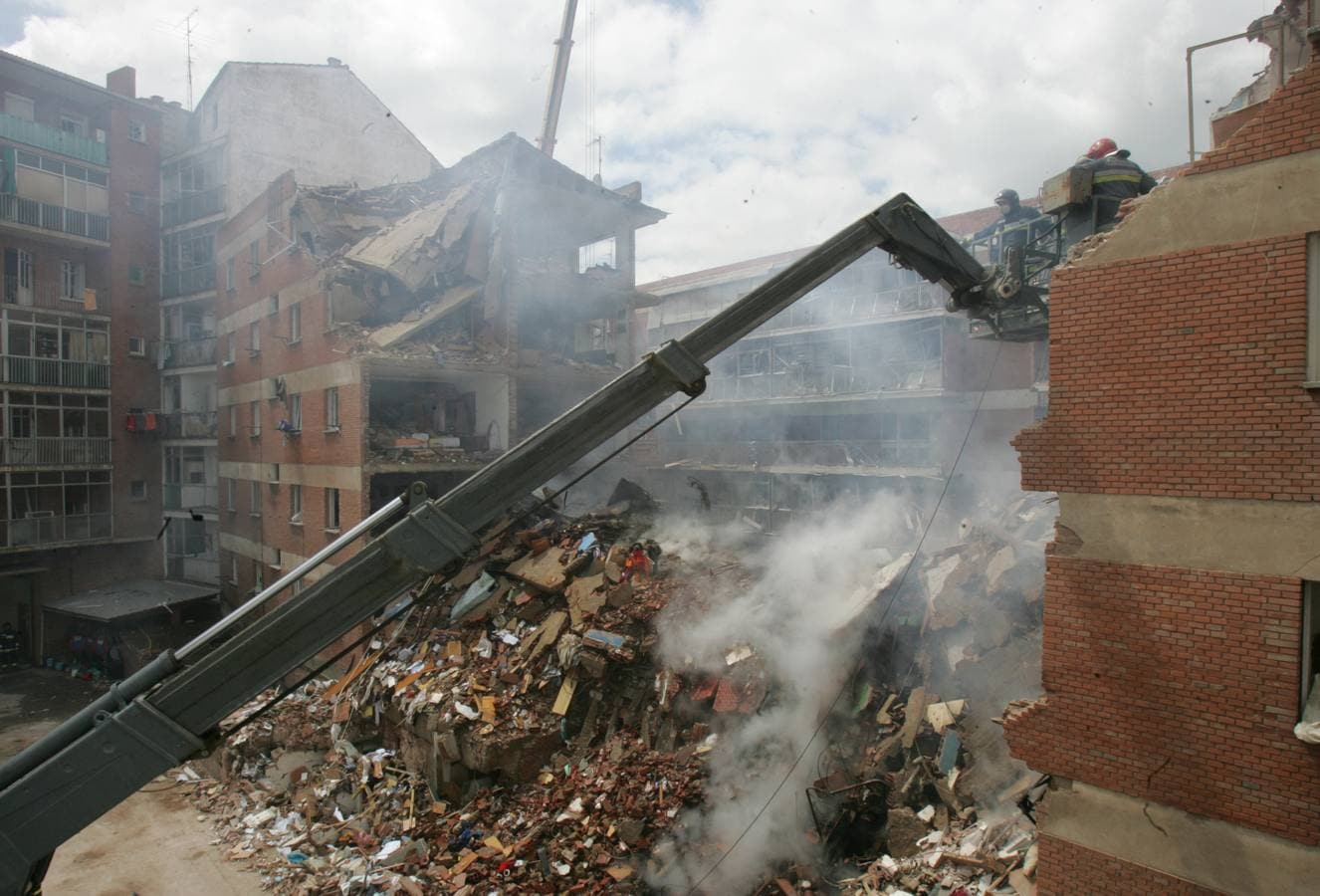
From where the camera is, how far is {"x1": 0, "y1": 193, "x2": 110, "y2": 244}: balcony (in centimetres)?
2350

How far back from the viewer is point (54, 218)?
2464cm

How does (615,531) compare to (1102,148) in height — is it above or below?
below

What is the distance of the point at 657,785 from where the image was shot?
391 inches

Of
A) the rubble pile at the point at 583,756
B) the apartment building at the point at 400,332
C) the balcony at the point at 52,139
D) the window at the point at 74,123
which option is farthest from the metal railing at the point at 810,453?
the window at the point at 74,123

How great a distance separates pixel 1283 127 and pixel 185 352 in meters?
31.6

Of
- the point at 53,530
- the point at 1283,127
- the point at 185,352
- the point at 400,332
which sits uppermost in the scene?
the point at 185,352

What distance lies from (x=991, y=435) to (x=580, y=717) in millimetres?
18493

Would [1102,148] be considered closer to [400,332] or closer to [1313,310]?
[1313,310]

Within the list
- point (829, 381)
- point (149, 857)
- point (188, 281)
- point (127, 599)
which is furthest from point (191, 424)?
point (829, 381)

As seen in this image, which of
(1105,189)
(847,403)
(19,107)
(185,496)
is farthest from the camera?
(847,403)

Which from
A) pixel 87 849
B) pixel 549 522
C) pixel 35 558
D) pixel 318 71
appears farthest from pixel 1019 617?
pixel 318 71

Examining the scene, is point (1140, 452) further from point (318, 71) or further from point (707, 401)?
point (318, 71)

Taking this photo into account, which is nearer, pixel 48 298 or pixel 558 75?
pixel 48 298

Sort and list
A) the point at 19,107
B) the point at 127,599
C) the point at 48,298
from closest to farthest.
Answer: the point at 127,599 → the point at 19,107 → the point at 48,298
